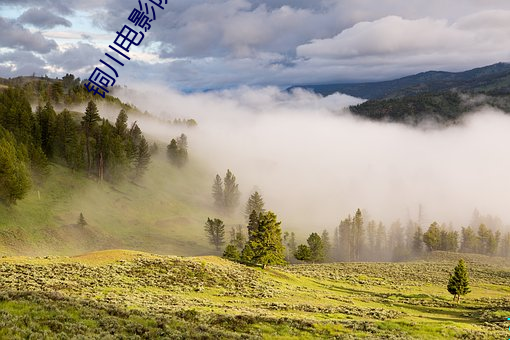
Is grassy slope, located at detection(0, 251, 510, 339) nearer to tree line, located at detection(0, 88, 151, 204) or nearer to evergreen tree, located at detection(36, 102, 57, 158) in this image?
tree line, located at detection(0, 88, 151, 204)

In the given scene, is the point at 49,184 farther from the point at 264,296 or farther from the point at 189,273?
the point at 264,296

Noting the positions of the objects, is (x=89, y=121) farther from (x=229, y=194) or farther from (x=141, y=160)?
(x=229, y=194)

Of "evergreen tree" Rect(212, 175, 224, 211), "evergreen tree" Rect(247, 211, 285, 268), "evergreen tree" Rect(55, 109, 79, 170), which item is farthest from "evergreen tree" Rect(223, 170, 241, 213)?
"evergreen tree" Rect(247, 211, 285, 268)

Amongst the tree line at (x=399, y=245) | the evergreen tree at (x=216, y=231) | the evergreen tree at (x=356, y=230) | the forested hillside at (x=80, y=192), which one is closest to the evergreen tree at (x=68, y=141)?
the forested hillside at (x=80, y=192)

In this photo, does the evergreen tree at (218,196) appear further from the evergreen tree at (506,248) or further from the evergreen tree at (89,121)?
the evergreen tree at (506,248)

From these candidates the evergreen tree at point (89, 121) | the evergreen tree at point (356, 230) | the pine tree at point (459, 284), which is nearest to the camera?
the pine tree at point (459, 284)

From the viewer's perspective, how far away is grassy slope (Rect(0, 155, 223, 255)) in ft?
301

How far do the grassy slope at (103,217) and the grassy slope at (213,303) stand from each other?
142 ft

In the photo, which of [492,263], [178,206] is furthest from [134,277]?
[492,263]

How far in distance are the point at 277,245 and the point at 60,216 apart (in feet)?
216

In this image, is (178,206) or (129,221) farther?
(178,206)

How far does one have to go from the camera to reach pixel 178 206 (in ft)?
525

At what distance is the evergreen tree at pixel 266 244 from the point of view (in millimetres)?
70875

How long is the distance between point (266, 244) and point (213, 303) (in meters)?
31.0
